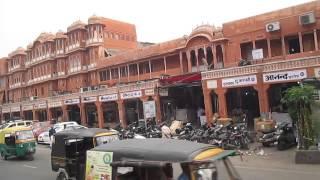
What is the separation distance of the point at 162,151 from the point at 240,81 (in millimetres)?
18420

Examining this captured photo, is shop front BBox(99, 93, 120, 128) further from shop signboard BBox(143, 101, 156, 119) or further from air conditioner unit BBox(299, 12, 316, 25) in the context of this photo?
air conditioner unit BBox(299, 12, 316, 25)

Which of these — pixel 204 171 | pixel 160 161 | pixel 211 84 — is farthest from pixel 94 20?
pixel 204 171

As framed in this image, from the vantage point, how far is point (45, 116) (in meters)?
55.1

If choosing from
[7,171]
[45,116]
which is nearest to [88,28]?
[45,116]

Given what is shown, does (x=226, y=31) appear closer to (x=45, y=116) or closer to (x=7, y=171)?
(x=7, y=171)

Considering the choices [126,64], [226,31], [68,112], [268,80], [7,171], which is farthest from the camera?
[68,112]

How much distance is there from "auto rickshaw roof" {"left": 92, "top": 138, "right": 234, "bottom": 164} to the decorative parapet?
15901 millimetres

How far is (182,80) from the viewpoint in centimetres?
2891

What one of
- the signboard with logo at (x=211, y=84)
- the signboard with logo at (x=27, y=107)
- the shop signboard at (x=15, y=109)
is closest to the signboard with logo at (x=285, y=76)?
the signboard with logo at (x=211, y=84)

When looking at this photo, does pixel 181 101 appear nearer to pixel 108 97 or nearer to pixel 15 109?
pixel 108 97

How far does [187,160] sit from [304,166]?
32.6ft

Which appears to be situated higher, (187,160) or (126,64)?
(126,64)

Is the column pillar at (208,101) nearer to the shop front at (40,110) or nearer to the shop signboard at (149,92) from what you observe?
the shop signboard at (149,92)

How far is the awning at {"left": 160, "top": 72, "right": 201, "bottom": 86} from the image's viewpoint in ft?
92.3
